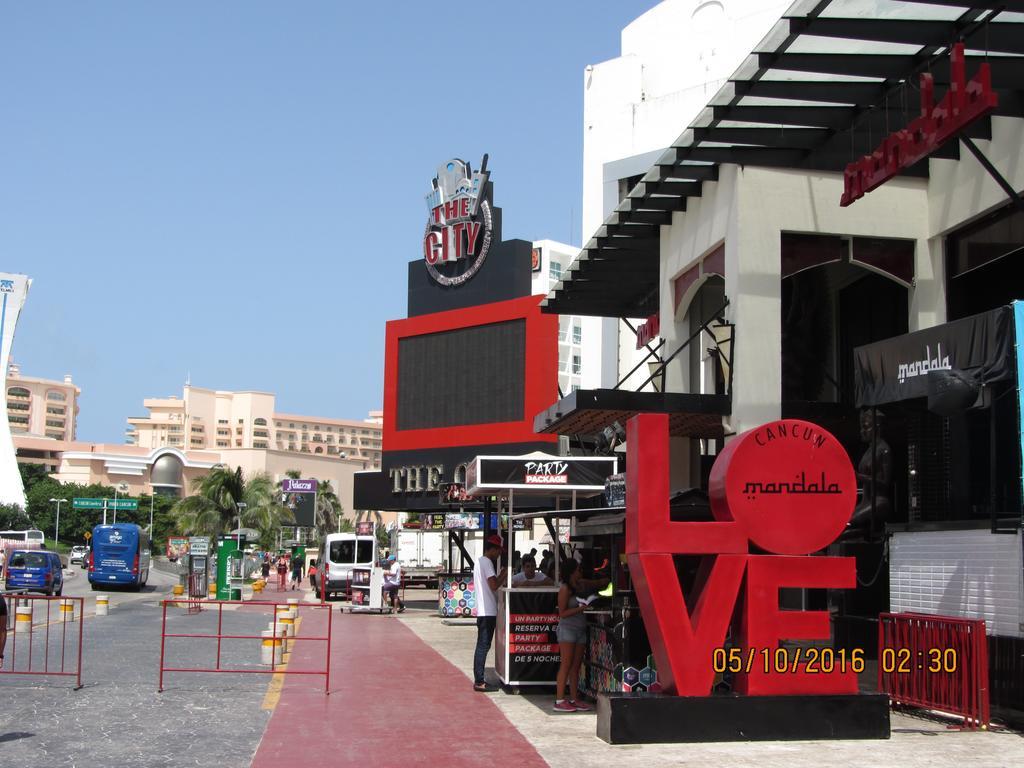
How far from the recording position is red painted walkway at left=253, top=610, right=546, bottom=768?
1014 cm

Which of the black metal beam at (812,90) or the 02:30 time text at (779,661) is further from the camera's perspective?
the black metal beam at (812,90)

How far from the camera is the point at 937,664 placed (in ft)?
39.8

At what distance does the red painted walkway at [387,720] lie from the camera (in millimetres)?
10141

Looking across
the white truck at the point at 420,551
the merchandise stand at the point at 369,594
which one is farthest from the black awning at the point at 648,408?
the white truck at the point at 420,551

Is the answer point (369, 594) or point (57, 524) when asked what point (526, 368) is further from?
point (57, 524)

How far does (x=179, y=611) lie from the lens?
34.2 m

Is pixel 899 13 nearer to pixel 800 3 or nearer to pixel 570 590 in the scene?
pixel 800 3

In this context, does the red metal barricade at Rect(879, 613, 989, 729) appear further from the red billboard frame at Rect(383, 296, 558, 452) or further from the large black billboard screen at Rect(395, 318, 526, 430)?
the large black billboard screen at Rect(395, 318, 526, 430)

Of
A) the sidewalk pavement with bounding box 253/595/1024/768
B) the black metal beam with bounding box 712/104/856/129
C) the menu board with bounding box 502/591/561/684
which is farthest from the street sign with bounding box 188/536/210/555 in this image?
the black metal beam with bounding box 712/104/856/129

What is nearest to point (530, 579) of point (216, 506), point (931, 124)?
point (931, 124)

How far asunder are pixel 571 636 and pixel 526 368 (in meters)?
44.9

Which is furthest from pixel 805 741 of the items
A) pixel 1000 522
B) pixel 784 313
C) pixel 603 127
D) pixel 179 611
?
pixel 603 127

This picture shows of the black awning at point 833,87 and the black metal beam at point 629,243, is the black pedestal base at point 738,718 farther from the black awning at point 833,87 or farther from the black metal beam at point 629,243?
the black metal beam at point 629,243

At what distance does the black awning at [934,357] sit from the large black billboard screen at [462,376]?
4354 cm
